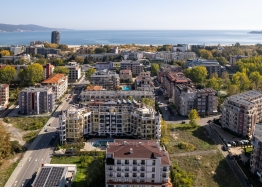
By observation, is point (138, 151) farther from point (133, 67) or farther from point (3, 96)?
point (133, 67)

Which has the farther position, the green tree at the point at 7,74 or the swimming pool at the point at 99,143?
the green tree at the point at 7,74

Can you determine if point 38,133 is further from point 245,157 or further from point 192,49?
point 192,49

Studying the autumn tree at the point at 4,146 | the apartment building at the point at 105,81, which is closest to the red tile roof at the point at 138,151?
the autumn tree at the point at 4,146

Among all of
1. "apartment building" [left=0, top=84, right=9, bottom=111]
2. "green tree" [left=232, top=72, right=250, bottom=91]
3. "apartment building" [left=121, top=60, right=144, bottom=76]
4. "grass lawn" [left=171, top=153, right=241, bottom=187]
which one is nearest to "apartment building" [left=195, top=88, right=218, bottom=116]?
"green tree" [left=232, top=72, right=250, bottom=91]

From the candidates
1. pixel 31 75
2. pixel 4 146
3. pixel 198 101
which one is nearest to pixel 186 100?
pixel 198 101

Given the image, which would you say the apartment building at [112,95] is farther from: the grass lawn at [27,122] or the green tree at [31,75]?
the green tree at [31,75]

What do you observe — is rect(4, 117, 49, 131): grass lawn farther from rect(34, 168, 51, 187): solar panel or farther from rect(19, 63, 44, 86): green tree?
rect(19, 63, 44, 86): green tree
